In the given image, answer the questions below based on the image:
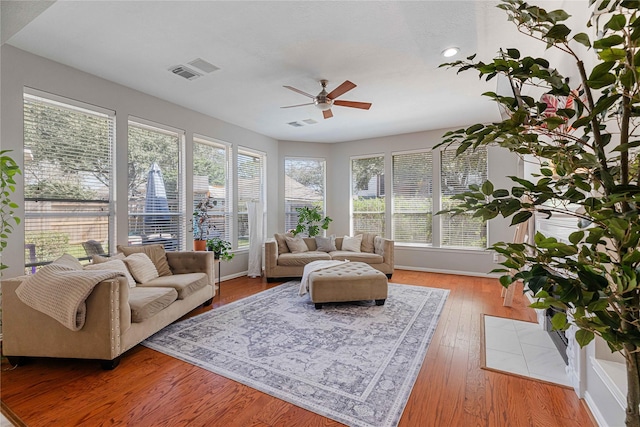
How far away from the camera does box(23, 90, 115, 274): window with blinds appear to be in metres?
3.08

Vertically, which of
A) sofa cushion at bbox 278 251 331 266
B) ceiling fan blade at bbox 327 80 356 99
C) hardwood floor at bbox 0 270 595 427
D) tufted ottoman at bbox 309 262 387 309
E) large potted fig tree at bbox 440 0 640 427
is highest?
ceiling fan blade at bbox 327 80 356 99

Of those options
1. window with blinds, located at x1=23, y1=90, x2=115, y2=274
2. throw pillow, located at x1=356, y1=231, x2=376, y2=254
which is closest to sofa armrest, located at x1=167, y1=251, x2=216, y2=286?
window with blinds, located at x1=23, y1=90, x2=115, y2=274

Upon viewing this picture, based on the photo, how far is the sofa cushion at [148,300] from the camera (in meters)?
2.57

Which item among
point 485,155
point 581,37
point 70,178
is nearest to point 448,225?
point 485,155

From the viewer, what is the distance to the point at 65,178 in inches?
131

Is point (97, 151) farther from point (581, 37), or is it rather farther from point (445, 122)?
point (445, 122)

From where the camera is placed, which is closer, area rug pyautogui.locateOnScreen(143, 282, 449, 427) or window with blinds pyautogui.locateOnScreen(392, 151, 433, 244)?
area rug pyautogui.locateOnScreen(143, 282, 449, 427)

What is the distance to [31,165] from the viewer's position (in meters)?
3.06

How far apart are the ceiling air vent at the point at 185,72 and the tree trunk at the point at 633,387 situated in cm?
395

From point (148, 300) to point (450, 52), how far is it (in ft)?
12.2

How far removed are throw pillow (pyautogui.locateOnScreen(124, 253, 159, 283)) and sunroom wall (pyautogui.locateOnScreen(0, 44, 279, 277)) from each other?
0.63 meters

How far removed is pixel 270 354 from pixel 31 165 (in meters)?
3.12

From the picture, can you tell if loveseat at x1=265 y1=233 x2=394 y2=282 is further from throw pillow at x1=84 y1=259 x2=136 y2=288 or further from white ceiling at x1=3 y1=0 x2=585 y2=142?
white ceiling at x1=3 y1=0 x2=585 y2=142

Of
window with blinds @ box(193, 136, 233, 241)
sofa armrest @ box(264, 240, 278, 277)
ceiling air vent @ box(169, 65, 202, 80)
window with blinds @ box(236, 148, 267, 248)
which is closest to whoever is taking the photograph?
ceiling air vent @ box(169, 65, 202, 80)
